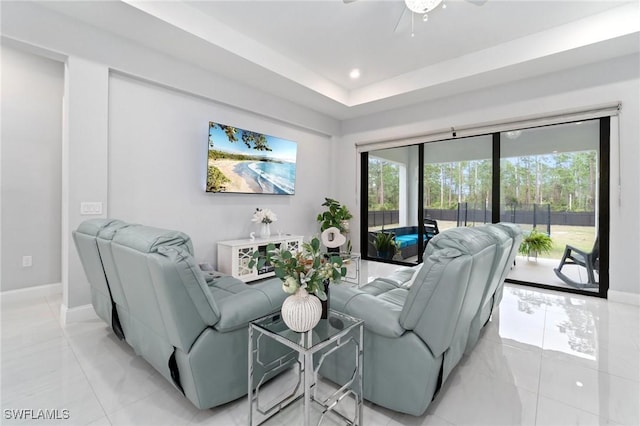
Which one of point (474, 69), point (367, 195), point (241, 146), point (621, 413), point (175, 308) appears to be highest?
point (474, 69)

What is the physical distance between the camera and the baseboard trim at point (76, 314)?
251cm

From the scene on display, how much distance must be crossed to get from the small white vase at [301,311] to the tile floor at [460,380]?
555 mm

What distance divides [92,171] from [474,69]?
14.0 ft

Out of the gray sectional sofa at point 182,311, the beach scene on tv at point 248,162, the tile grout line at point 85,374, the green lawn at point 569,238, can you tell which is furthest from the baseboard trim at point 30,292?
the green lawn at point 569,238

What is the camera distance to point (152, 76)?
9.72 ft

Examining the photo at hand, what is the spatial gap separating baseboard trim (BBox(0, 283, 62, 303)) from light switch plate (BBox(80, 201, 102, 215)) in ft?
4.89

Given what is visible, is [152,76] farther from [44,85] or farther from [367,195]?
[367,195]

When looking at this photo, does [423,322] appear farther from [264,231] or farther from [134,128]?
[134,128]

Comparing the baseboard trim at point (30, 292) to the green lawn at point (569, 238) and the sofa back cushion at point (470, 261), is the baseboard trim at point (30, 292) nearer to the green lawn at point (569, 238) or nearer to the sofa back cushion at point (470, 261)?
the sofa back cushion at point (470, 261)

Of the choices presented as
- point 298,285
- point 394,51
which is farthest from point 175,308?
point 394,51

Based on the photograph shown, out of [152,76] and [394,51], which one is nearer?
[152,76]

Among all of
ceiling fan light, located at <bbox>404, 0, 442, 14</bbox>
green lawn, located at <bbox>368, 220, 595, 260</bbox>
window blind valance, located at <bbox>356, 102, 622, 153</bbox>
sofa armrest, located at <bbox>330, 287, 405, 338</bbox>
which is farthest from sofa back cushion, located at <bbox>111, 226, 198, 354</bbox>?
green lawn, located at <bbox>368, 220, 595, 260</bbox>

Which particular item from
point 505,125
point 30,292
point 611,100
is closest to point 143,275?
point 30,292

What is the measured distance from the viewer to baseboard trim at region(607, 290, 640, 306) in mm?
3027
